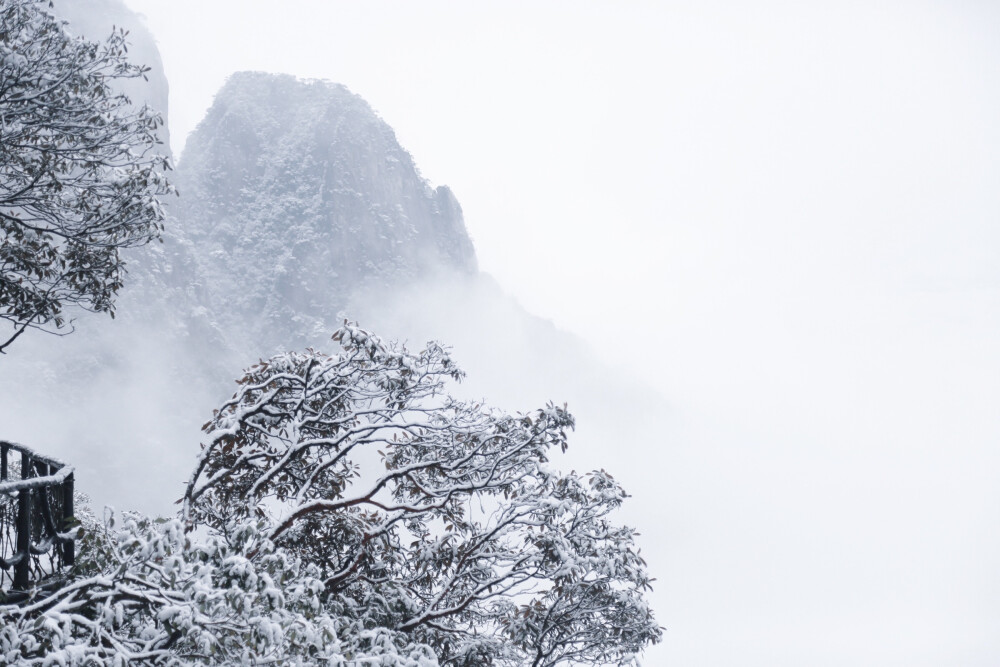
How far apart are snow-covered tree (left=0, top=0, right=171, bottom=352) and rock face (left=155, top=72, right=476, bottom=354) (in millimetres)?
87985

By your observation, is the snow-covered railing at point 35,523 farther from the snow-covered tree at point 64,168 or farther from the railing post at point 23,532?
the snow-covered tree at point 64,168

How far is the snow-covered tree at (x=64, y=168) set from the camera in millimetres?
7738

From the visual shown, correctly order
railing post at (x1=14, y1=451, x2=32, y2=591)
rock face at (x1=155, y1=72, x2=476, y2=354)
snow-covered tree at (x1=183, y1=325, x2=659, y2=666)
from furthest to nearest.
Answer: rock face at (x1=155, y1=72, x2=476, y2=354) < snow-covered tree at (x1=183, y1=325, x2=659, y2=666) < railing post at (x1=14, y1=451, x2=32, y2=591)

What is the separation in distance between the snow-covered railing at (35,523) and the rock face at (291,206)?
90101mm

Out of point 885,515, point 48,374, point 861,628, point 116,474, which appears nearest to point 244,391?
point 116,474

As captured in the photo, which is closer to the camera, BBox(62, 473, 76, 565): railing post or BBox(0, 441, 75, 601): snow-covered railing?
BBox(0, 441, 75, 601): snow-covered railing

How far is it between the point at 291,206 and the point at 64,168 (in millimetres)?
98821

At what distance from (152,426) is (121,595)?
71542 millimetres

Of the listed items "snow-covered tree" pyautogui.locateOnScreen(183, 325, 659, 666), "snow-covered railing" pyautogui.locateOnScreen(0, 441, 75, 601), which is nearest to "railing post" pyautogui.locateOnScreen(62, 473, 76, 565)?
"snow-covered railing" pyautogui.locateOnScreen(0, 441, 75, 601)

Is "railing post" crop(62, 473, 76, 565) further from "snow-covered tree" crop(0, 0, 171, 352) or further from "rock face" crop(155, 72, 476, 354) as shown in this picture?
"rock face" crop(155, 72, 476, 354)

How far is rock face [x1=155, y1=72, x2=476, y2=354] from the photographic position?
3868 inches

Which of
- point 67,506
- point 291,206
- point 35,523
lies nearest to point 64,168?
point 67,506

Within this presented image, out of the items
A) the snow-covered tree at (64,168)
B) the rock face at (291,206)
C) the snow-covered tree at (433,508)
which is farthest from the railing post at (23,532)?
the rock face at (291,206)

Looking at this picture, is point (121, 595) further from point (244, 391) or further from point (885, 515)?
point (885, 515)
